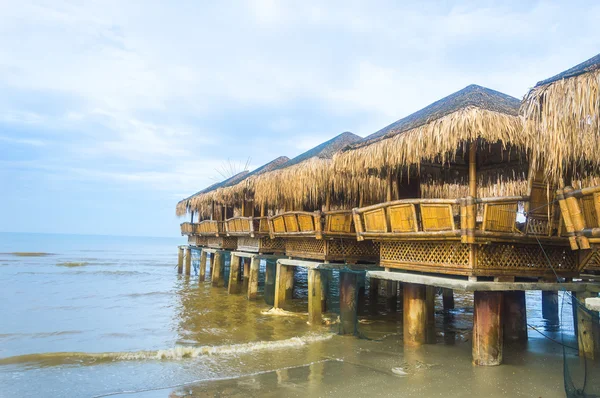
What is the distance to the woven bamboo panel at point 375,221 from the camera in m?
7.69

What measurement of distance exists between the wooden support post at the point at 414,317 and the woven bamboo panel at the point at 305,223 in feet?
10.2

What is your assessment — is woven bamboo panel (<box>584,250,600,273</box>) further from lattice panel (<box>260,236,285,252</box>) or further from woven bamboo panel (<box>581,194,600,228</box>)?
lattice panel (<box>260,236,285,252</box>)

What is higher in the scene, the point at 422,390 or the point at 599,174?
the point at 599,174

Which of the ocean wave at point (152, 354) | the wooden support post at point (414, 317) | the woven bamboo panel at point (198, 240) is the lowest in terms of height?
the ocean wave at point (152, 354)

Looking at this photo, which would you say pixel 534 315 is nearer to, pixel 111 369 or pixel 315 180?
pixel 315 180

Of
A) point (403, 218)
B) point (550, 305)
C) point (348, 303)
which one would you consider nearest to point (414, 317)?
point (403, 218)

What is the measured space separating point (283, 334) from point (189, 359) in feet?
7.95

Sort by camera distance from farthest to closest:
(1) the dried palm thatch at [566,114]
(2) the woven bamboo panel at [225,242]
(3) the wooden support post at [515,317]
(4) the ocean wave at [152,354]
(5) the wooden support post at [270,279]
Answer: (2) the woven bamboo panel at [225,242]
(5) the wooden support post at [270,279]
(3) the wooden support post at [515,317]
(4) the ocean wave at [152,354]
(1) the dried palm thatch at [566,114]

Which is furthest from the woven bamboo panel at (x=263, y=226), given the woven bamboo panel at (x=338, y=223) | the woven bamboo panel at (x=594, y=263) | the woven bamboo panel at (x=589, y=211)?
the woven bamboo panel at (x=589, y=211)

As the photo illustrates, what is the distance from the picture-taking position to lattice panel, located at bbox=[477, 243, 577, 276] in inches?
251

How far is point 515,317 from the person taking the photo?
8.96 m

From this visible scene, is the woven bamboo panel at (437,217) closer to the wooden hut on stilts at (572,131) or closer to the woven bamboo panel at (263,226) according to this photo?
the wooden hut on stilts at (572,131)

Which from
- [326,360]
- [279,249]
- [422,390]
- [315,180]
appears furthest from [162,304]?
[422,390]

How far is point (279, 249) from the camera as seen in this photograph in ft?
46.7
